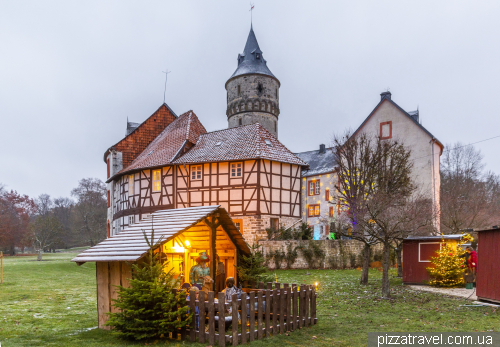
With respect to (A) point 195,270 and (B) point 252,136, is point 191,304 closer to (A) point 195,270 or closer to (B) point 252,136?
(A) point 195,270

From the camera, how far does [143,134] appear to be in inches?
1485

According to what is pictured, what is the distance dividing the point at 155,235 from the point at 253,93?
36.4 meters

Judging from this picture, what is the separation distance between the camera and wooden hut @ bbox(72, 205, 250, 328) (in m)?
8.90

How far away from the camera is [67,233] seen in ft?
242

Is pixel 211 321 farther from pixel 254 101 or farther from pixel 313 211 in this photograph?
pixel 254 101

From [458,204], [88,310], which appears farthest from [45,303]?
[458,204]

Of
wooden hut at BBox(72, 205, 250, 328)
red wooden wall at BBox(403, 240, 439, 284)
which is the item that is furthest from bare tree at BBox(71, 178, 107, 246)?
wooden hut at BBox(72, 205, 250, 328)

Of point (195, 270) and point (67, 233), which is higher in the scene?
point (195, 270)

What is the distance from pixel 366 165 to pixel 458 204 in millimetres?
14468

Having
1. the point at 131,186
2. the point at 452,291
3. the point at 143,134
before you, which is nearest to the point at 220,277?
the point at 452,291

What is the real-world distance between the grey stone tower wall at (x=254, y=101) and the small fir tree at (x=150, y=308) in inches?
1452

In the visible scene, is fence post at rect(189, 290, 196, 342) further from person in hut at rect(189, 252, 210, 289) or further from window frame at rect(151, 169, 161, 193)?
window frame at rect(151, 169, 161, 193)

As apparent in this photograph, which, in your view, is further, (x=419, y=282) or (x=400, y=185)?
(x=400, y=185)

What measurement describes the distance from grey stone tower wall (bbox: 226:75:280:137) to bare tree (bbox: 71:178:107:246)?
28.9 meters
